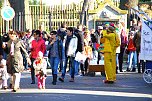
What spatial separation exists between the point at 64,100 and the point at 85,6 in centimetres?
1695

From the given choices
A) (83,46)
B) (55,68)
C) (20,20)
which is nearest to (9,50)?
(55,68)

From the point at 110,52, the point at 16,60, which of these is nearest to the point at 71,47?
the point at 110,52

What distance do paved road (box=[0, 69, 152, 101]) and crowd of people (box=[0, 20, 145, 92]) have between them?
41cm

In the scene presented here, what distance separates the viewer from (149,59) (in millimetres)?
17109

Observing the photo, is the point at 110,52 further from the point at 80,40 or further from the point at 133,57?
the point at 133,57

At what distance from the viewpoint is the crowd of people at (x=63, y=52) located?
15.5m

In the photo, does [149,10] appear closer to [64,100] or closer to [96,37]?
[96,37]

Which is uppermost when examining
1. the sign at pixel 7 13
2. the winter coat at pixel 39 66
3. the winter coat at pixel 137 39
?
the sign at pixel 7 13

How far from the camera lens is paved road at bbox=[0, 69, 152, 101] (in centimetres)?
1400

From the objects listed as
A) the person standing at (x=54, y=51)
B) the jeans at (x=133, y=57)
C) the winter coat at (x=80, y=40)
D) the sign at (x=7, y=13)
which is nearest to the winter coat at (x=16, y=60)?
the person standing at (x=54, y=51)

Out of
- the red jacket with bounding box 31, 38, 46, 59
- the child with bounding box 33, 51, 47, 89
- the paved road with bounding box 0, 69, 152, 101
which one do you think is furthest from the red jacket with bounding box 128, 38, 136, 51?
the child with bounding box 33, 51, 47, 89

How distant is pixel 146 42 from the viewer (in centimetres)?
1741

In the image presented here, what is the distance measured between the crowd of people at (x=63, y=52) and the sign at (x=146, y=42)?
82 centimetres

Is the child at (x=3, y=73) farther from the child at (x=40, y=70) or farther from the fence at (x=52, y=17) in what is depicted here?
the fence at (x=52, y=17)
